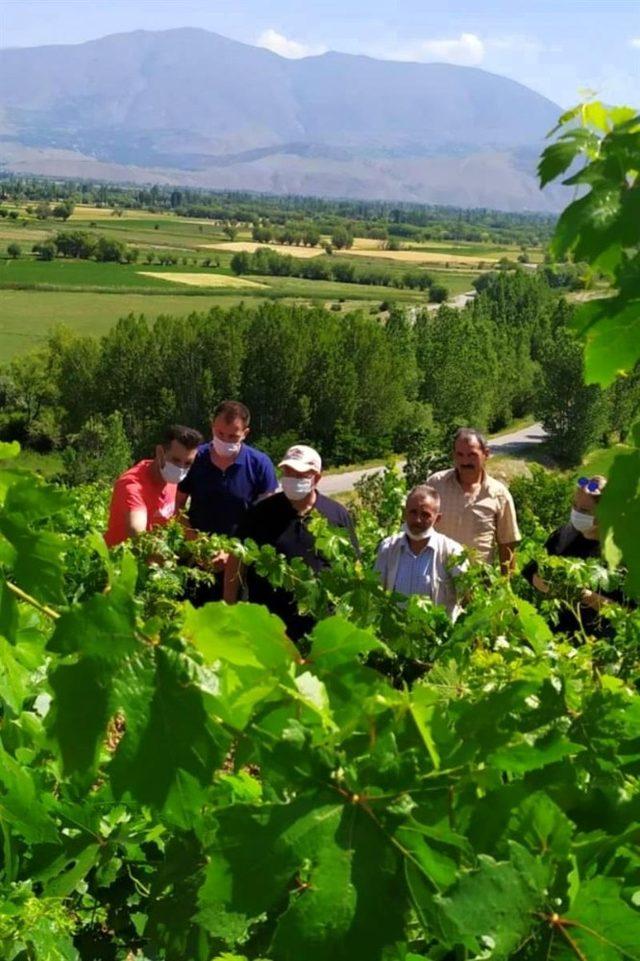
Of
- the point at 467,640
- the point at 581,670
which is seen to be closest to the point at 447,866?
the point at 581,670

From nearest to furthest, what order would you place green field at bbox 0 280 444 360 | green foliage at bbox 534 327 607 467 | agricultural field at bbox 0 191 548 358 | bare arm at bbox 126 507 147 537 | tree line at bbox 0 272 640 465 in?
bare arm at bbox 126 507 147 537
green foliage at bbox 534 327 607 467
tree line at bbox 0 272 640 465
green field at bbox 0 280 444 360
agricultural field at bbox 0 191 548 358

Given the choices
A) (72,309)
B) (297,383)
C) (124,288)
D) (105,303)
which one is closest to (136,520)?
(297,383)

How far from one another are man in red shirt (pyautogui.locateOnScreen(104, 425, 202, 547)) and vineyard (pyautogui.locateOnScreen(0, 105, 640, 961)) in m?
3.69

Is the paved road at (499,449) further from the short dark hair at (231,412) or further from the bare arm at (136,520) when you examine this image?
the bare arm at (136,520)

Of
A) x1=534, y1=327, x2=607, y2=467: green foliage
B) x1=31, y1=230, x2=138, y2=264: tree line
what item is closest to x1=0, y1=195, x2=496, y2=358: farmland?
x1=31, y1=230, x2=138, y2=264: tree line

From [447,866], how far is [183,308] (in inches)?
3744

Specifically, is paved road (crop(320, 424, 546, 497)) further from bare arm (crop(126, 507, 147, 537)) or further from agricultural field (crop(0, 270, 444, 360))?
bare arm (crop(126, 507, 147, 537))

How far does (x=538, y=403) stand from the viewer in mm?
63844

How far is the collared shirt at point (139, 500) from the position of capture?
540cm

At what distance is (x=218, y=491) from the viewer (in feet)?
19.2

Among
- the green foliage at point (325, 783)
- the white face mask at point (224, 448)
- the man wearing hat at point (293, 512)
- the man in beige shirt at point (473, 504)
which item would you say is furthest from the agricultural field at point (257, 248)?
the green foliage at point (325, 783)

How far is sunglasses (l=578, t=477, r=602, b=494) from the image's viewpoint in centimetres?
448

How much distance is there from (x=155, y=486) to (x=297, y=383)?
60.5 m

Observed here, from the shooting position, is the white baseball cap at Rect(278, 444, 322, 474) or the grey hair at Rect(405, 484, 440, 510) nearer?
the grey hair at Rect(405, 484, 440, 510)
